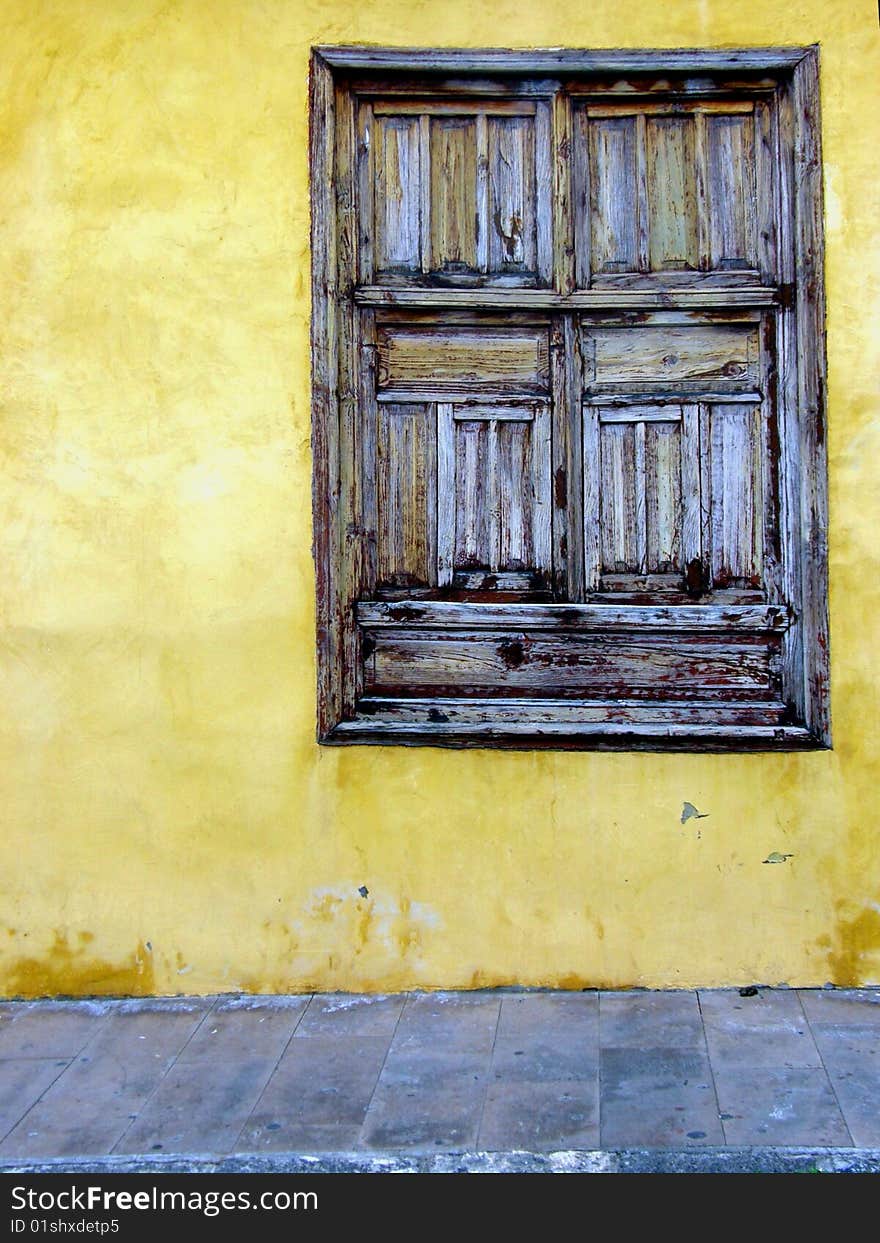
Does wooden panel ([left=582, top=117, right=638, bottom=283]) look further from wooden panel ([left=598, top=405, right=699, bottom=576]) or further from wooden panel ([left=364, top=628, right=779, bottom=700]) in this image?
wooden panel ([left=364, top=628, right=779, bottom=700])

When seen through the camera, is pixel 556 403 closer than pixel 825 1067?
No

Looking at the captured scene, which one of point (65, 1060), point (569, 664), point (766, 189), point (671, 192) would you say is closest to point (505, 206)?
point (671, 192)

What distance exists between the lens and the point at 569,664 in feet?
14.9

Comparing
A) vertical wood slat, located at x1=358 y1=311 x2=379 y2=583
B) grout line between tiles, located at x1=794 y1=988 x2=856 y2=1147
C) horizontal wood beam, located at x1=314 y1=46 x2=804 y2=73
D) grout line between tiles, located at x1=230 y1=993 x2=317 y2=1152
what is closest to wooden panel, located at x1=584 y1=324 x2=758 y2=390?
vertical wood slat, located at x1=358 y1=311 x2=379 y2=583

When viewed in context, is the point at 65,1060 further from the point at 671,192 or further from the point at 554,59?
the point at 554,59

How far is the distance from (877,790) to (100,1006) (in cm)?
294

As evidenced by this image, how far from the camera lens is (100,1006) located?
14.5 feet

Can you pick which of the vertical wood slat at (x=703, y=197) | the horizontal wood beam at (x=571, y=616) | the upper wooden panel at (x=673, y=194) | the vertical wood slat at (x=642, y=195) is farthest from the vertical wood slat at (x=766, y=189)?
the horizontal wood beam at (x=571, y=616)

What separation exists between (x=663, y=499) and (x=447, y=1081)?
2.21 m

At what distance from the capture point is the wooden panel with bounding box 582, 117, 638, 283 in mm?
4570

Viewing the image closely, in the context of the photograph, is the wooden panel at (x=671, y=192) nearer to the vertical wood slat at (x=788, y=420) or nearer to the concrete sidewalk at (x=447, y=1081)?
the vertical wood slat at (x=788, y=420)

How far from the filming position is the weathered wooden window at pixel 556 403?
4.48 metres

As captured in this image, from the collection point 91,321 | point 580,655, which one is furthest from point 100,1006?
point 91,321

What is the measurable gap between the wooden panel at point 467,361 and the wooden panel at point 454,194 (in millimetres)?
274
